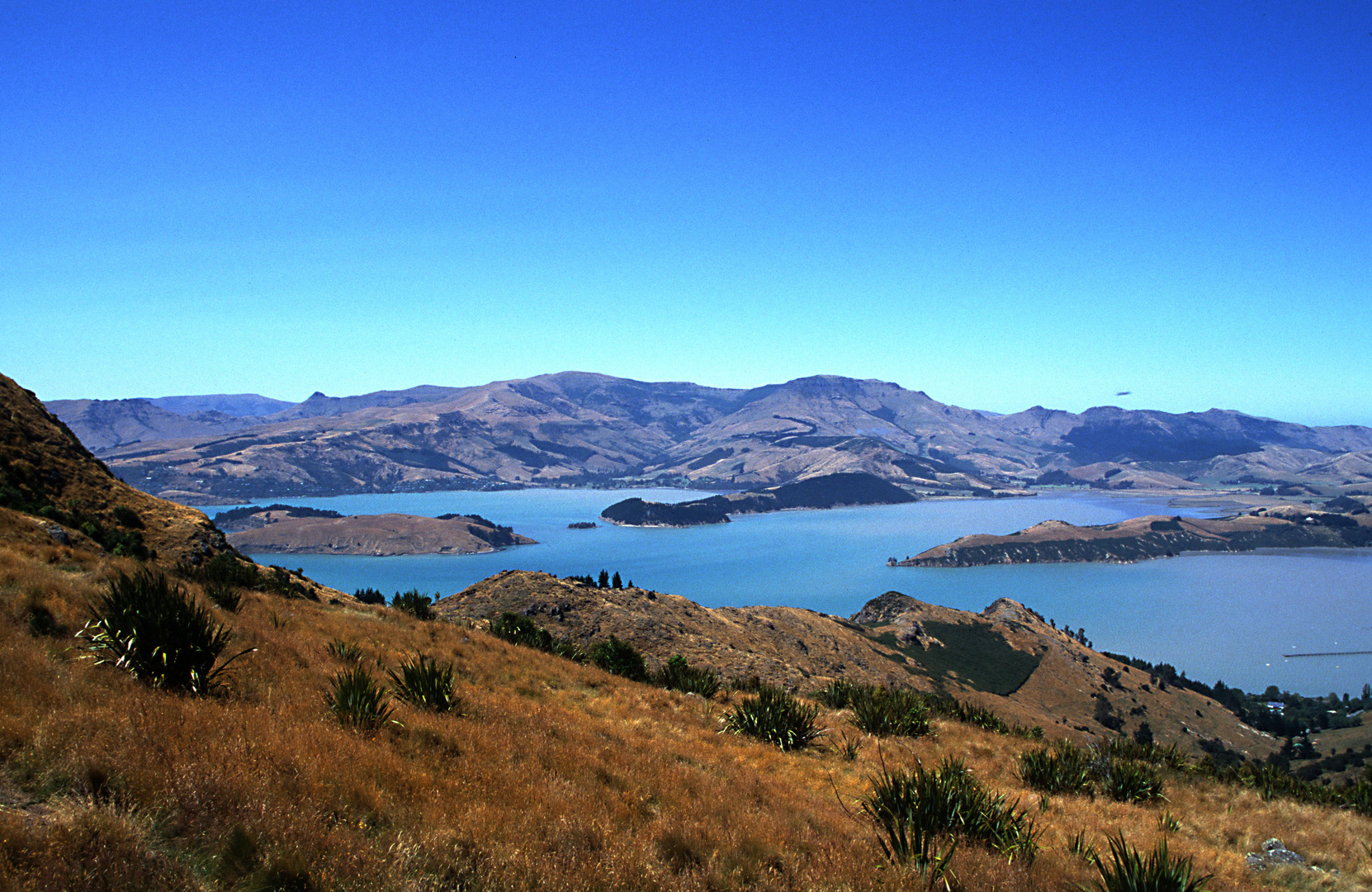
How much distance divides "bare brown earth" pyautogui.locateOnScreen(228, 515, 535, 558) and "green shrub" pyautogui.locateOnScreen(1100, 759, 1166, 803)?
7366 inches

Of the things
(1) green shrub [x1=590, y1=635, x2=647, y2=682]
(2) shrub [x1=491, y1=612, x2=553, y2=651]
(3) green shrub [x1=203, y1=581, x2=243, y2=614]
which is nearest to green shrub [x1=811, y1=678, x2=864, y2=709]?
(1) green shrub [x1=590, y1=635, x2=647, y2=682]

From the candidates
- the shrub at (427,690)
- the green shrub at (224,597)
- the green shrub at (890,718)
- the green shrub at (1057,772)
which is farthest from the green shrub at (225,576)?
the green shrub at (1057,772)

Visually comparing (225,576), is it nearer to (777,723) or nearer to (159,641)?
(159,641)

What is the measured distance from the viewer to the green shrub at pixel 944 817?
6840 millimetres

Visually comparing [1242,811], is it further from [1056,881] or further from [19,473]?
[19,473]

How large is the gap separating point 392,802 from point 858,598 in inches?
6062

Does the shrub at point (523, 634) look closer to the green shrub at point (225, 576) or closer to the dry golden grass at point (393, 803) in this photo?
the green shrub at point (225, 576)

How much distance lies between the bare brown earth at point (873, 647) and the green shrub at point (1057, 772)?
1112 cm

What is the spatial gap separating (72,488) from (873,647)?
64735mm

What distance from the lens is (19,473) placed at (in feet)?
70.9

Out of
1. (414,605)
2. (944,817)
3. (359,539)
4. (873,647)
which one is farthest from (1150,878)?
(359,539)

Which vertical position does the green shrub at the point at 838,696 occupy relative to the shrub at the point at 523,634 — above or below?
below

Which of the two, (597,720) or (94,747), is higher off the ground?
(94,747)

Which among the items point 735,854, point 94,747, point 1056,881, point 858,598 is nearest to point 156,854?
point 94,747
